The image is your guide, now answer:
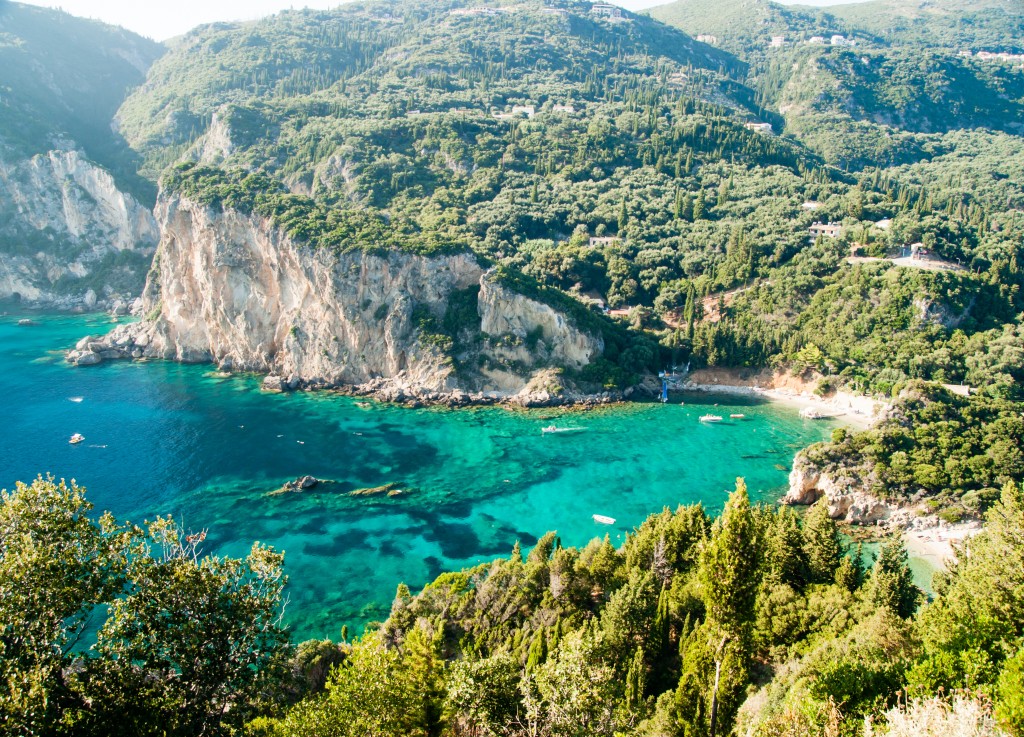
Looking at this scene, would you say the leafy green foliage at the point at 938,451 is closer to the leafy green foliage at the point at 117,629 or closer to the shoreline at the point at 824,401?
the shoreline at the point at 824,401

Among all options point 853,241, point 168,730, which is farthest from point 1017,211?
point 168,730

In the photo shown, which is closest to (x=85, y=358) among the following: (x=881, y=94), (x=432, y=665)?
(x=432, y=665)

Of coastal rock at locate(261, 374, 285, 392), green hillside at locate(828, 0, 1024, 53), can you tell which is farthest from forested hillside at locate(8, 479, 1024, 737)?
green hillside at locate(828, 0, 1024, 53)

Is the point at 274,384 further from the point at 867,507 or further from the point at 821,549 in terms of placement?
the point at 821,549

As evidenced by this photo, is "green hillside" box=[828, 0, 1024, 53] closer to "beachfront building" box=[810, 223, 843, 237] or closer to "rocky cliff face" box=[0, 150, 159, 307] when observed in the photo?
"beachfront building" box=[810, 223, 843, 237]

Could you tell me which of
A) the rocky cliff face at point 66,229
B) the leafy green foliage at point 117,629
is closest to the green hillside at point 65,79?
the rocky cliff face at point 66,229

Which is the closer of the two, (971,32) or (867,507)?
(867,507)

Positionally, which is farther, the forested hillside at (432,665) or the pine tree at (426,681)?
the pine tree at (426,681)

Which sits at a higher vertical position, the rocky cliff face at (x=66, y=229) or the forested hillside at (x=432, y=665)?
the rocky cliff face at (x=66, y=229)
